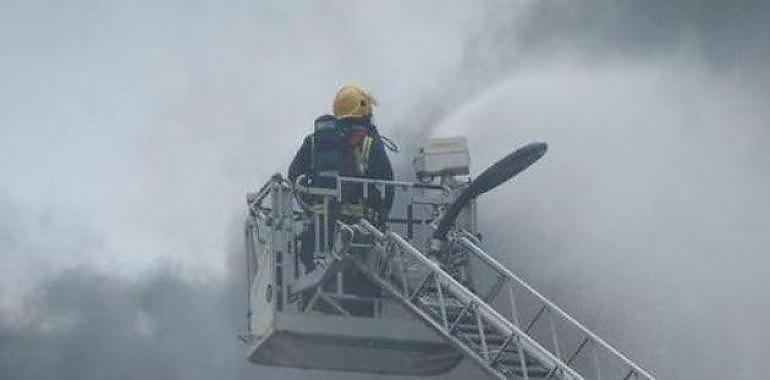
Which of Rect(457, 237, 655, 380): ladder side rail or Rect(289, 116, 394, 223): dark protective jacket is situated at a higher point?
Rect(289, 116, 394, 223): dark protective jacket

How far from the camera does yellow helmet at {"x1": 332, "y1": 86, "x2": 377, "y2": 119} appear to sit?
23.8 metres

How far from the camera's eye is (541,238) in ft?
99.4

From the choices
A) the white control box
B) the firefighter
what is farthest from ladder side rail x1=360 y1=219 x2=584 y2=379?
the white control box

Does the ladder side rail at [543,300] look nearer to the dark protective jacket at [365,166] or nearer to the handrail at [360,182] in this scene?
the handrail at [360,182]

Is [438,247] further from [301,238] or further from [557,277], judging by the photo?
[557,277]

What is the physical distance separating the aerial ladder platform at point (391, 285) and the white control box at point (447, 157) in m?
0.01

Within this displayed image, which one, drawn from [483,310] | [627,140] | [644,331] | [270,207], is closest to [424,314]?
[483,310]

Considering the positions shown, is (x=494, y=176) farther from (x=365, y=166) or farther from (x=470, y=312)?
(x=365, y=166)

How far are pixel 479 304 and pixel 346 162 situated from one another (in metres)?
2.53

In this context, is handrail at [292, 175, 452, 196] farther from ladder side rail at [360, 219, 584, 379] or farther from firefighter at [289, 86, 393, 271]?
ladder side rail at [360, 219, 584, 379]

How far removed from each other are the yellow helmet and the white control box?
0.84m

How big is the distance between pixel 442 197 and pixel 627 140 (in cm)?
767

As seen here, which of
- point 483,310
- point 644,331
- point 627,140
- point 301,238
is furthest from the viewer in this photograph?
point 627,140

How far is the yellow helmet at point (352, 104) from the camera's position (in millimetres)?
23812
